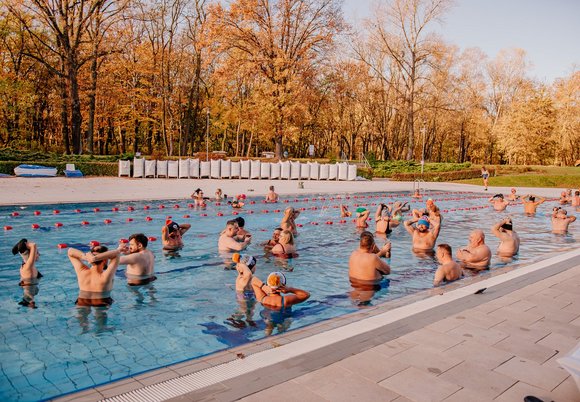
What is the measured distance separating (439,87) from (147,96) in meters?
32.1

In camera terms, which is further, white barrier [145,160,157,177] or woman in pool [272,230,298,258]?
white barrier [145,160,157,177]

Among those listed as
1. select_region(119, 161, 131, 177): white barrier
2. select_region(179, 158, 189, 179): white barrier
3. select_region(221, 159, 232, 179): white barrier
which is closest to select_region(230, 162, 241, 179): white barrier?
select_region(221, 159, 232, 179): white barrier

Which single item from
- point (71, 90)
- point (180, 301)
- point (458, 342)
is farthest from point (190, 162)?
point (458, 342)

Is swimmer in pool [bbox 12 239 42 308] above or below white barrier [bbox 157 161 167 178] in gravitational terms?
below

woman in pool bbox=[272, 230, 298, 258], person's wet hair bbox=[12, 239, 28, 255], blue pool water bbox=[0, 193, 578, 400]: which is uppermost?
person's wet hair bbox=[12, 239, 28, 255]

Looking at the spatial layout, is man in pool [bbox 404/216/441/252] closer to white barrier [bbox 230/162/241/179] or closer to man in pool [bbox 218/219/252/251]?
man in pool [bbox 218/219/252/251]

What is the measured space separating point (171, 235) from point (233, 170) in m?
22.7

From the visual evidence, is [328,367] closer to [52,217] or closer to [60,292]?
[60,292]

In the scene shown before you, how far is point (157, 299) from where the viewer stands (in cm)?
780

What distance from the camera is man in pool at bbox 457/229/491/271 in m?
9.87

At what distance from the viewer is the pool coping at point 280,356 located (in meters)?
3.83

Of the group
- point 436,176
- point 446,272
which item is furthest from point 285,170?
point 446,272

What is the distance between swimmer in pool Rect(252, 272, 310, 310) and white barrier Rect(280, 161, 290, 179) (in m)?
28.2

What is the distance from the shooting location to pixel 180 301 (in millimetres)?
7730
